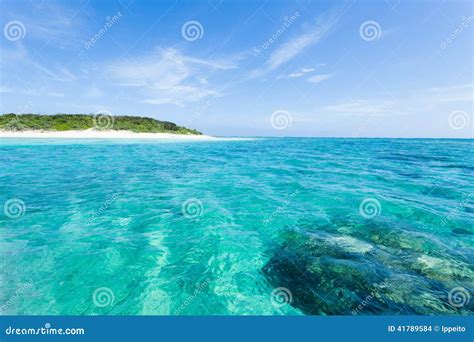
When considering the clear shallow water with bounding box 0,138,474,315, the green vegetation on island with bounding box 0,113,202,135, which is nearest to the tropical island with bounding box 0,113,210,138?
the green vegetation on island with bounding box 0,113,202,135

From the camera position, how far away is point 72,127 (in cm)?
6181

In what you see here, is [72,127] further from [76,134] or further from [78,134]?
[76,134]

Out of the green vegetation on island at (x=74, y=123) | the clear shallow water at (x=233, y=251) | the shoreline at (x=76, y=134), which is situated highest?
the green vegetation on island at (x=74, y=123)

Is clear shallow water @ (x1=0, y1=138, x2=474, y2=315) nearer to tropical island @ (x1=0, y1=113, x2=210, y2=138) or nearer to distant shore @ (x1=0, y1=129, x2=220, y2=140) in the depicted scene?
distant shore @ (x1=0, y1=129, x2=220, y2=140)

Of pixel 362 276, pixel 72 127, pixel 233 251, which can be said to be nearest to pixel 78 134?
pixel 72 127

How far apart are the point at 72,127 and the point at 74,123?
3.95 m

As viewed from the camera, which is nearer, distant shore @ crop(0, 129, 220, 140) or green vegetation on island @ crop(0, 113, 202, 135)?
distant shore @ crop(0, 129, 220, 140)

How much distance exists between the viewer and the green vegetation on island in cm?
5832

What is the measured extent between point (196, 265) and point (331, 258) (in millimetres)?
3146

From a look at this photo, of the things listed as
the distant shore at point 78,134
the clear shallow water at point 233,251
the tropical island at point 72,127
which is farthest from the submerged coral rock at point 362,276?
the tropical island at point 72,127

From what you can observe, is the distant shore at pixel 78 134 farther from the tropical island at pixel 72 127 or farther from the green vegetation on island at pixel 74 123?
the green vegetation on island at pixel 74 123

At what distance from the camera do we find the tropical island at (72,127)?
55906 millimetres
